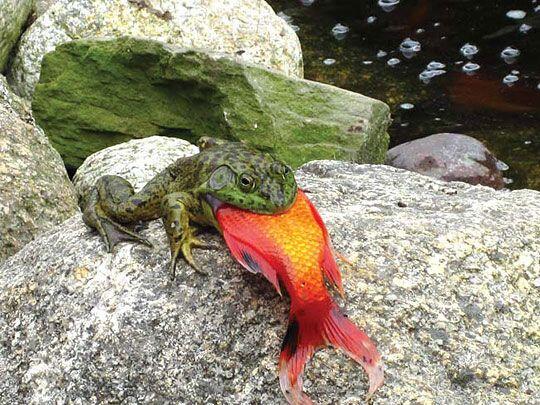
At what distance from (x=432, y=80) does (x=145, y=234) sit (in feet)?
19.7

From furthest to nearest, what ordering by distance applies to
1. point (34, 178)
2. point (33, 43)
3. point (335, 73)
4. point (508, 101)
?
point (335, 73) < point (508, 101) < point (33, 43) < point (34, 178)

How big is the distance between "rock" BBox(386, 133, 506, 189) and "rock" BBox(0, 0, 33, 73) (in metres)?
3.43

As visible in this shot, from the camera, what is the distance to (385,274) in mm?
3113

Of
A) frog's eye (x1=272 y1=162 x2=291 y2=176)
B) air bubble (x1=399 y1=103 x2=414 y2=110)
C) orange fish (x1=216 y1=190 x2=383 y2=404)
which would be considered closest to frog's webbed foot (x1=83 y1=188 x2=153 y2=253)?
orange fish (x1=216 y1=190 x2=383 y2=404)

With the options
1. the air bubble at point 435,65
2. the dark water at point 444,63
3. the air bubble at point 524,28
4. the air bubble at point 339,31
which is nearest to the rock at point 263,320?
the dark water at point 444,63

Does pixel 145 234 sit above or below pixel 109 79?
above

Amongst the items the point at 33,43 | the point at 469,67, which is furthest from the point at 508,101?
the point at 33,43

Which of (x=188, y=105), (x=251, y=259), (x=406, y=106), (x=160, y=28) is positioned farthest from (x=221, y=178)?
(x=406, y=106)

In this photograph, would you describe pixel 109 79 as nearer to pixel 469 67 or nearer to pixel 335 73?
pixel 335 73

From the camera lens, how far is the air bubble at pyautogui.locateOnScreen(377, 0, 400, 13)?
9.93 m

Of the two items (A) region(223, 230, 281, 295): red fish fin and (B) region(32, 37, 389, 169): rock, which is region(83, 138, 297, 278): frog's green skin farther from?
(B) region(32, 37, 389, 169): rock

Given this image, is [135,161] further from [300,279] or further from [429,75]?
[429,75]

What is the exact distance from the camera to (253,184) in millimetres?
3184

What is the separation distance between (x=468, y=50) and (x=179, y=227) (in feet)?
21.7
